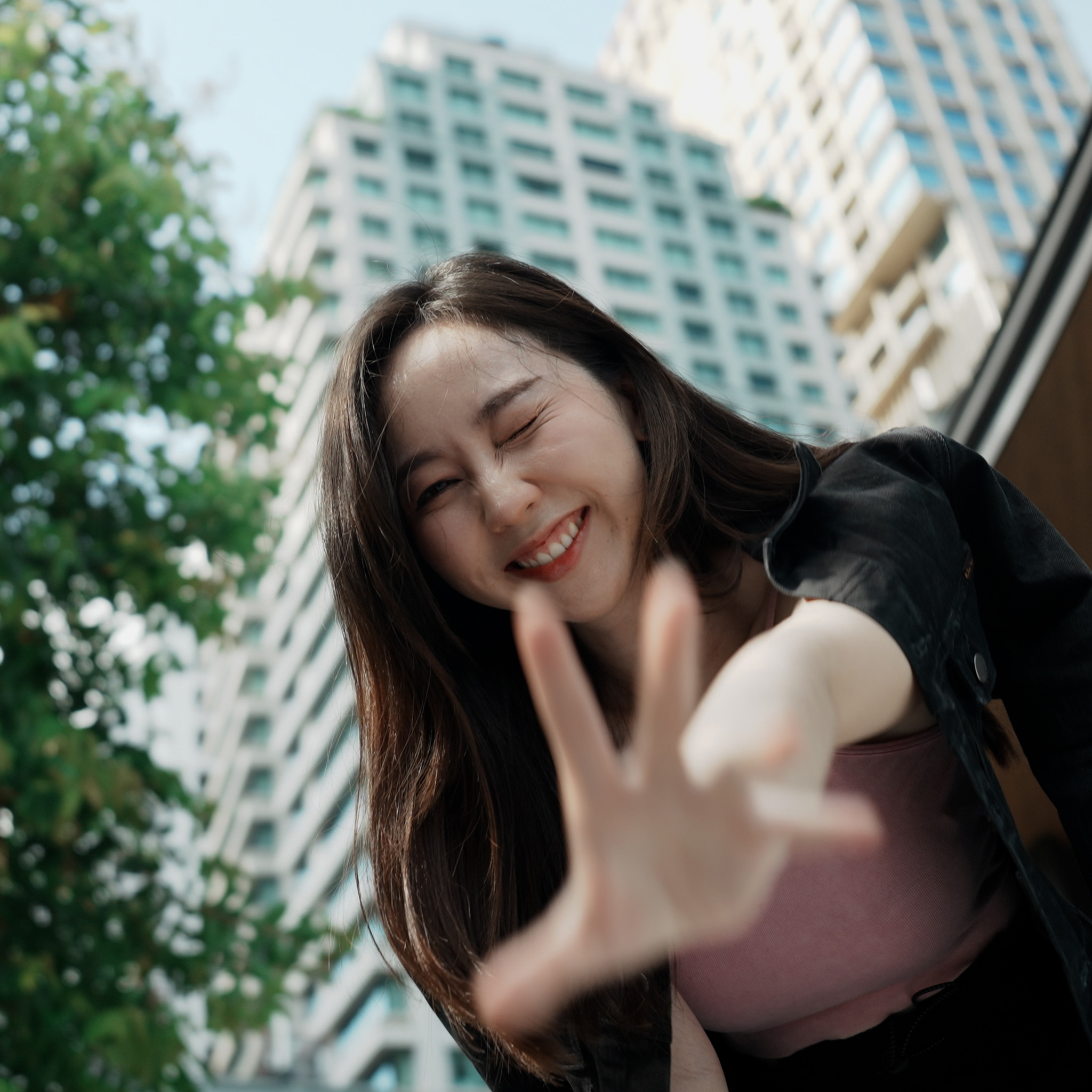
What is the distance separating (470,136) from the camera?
152 feet

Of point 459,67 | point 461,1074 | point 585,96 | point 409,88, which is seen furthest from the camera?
point 585,96

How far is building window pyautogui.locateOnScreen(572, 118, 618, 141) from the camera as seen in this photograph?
49.1m

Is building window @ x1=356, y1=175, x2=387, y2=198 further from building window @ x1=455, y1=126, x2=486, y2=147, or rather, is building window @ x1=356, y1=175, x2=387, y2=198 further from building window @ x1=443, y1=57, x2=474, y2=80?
building window @ x1=443, y1=57, x2=474, y2=80

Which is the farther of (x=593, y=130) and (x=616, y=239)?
(x=593, y=130)

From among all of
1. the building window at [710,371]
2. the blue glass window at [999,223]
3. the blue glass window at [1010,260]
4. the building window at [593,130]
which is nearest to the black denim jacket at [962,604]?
the building window at [710,371]

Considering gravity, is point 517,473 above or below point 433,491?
above

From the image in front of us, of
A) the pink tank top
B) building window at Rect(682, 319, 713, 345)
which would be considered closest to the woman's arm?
the pink tank top

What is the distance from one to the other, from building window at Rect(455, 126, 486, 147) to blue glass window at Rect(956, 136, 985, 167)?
18.0 m

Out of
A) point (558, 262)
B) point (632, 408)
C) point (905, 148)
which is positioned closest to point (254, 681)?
point (558, 262)

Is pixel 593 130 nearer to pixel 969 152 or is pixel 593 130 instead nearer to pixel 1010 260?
pixel 969 152

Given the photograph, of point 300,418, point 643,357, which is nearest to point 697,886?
point 643,357

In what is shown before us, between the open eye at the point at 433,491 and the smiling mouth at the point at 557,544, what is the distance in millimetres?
127

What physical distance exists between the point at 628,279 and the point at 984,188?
13.8 meters

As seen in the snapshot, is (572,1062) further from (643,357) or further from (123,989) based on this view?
(123,989)
